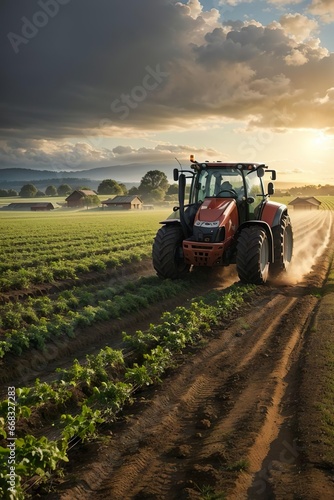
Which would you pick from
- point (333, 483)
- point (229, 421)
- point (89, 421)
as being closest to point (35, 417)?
point (89, 421)

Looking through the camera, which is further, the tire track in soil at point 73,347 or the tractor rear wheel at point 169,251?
the tractor rear wheel at point 169,251

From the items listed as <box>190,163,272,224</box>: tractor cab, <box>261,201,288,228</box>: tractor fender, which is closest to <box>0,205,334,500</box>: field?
<box>190,163,272,224</box>: tractor cab

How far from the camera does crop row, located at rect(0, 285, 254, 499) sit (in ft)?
13.6

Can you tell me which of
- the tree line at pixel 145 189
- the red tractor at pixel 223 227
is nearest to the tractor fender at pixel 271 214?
the red tractor at pixel 223 227

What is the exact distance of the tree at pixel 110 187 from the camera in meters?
114

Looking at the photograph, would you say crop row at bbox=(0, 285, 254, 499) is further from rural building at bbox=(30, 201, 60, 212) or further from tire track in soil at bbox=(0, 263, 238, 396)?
rural building at bbox=(30, 201, 60, 212)

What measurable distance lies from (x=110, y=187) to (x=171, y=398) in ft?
362

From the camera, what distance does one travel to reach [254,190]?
13297 mm

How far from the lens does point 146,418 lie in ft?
18.0

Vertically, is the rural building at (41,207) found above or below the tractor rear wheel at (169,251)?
below

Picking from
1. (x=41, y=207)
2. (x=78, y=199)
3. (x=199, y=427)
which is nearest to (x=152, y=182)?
(x=78, y=199)

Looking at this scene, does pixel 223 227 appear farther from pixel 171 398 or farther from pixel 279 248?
pixel 171 398

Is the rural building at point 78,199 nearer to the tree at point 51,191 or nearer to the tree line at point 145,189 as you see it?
the tree line at point 145,189

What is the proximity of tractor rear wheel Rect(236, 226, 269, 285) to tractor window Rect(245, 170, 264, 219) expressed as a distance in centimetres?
85
